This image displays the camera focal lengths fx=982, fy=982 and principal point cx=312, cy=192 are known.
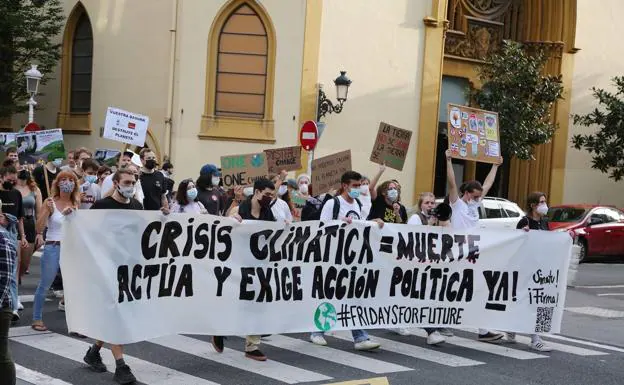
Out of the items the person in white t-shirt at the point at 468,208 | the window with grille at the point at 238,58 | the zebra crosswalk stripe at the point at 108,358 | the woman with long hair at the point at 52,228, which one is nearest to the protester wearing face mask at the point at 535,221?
the person in white t-shirt at the point at 468,208

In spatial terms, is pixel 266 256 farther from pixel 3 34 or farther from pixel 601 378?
pixel 3 34

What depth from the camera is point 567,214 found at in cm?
2375

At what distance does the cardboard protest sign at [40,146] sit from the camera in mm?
16694

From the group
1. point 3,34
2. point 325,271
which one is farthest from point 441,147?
point 325,271

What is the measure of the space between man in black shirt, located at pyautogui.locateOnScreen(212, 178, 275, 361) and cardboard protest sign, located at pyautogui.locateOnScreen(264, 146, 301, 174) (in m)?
6.29

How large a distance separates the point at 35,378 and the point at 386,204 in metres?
4.98

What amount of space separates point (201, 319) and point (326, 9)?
673 inches

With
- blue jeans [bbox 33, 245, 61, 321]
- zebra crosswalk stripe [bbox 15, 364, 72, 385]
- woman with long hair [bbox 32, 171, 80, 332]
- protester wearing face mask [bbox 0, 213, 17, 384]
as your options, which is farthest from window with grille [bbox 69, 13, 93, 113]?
protester wearing face mask [bbox 0, 213, 17, 384]

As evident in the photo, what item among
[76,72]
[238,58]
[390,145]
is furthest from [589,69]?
[390,145]

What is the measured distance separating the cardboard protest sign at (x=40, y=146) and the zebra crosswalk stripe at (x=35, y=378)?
856cm

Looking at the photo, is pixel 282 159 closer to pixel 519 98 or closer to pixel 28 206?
pixel 28 206

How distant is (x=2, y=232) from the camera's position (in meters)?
6.30

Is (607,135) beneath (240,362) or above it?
above

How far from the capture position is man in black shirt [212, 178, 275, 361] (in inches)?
365
